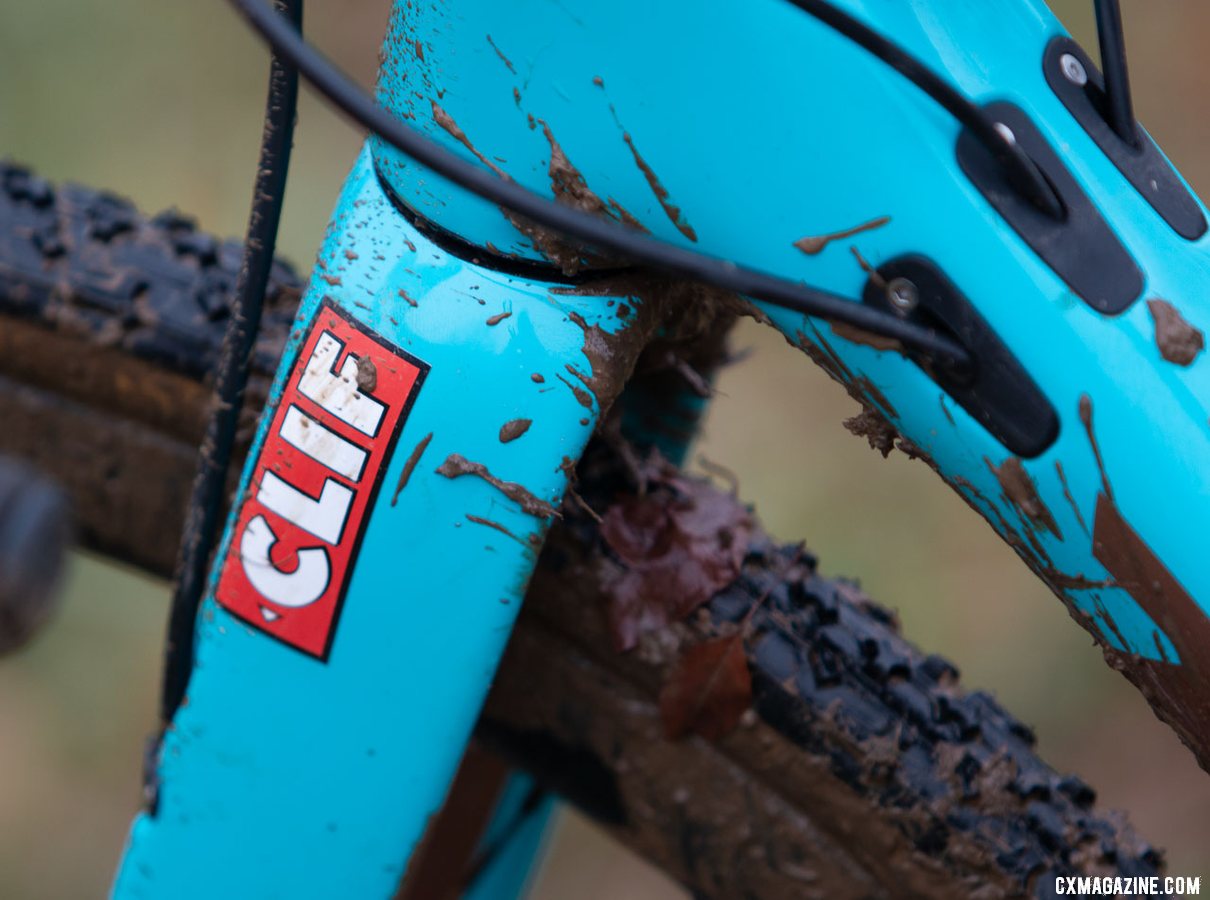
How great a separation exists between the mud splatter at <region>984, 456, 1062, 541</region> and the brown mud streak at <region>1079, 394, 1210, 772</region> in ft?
0.05

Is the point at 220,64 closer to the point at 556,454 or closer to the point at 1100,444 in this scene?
the point at 556,454

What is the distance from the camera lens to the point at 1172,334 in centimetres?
40

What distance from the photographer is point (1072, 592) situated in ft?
1.42

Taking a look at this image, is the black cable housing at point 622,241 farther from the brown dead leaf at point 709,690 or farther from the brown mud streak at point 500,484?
the brown dead leaf at point 709,690

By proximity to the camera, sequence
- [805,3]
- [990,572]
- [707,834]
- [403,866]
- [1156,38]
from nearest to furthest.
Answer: [805,3]
[403,866]
[707,834]
[990,572]
[1156,38]

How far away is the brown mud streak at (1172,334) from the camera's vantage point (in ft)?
1.32

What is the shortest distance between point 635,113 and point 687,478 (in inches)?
10.5

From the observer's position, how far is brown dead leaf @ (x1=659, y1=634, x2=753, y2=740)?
58 cm

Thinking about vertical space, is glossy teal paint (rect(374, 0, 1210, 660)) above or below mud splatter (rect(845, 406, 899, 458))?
above

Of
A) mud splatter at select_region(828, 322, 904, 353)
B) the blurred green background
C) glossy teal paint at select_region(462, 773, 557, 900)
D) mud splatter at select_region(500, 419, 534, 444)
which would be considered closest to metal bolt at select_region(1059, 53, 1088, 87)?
mud splatter at select_region(828, 322, 904, 353)

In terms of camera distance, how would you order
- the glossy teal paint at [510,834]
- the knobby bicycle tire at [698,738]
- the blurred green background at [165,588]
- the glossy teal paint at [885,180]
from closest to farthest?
1. the glossy teal paint at [885,180]
2. the knobby bicycle tire at [698,738]
3. the glossy teal paint at [510,834]
4. the blurred green background at [165,588]

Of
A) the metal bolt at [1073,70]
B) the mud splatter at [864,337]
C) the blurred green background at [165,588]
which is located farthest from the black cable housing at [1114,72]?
the blurred green background at [165,588]

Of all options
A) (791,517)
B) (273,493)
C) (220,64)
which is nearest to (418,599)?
(273,493)

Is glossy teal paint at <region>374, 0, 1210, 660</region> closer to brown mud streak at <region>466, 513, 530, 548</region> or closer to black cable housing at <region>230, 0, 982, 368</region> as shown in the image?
black cable housing at <region>230, 0, 982, 368</region>
